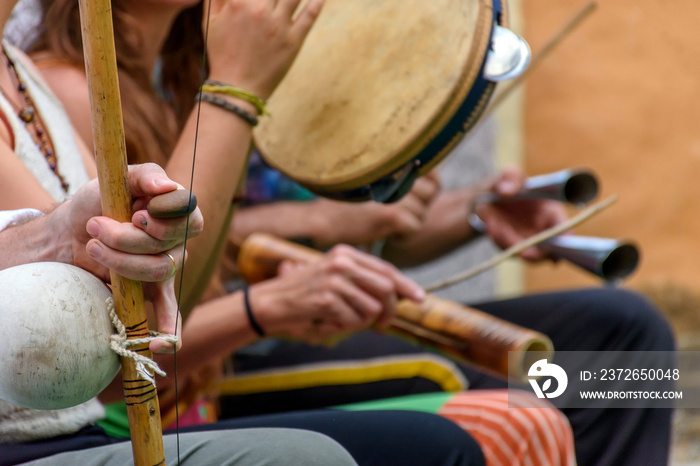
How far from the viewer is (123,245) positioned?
18.4 inches

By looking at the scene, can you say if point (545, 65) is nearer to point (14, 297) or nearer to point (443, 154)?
point (443, 154)

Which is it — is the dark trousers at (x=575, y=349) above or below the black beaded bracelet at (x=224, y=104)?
below

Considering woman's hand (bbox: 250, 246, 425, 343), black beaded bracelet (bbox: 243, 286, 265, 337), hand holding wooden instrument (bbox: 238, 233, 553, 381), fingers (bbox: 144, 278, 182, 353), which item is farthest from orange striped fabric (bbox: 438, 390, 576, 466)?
fingers (bbox: 144, 278, 182, 353)

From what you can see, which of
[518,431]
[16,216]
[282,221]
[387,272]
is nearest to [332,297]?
[387,272]

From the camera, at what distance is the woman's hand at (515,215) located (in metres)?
1.34

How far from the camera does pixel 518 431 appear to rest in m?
0.83

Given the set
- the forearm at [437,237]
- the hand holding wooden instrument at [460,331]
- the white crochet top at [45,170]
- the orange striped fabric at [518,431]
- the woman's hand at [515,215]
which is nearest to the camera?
the white crochet top at [45,170]

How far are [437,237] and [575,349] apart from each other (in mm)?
370

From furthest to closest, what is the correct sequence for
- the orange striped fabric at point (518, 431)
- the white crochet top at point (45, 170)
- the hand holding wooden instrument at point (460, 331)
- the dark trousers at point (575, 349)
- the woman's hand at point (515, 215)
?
the woman's hand at point (515, 215), the dark trousers at point (575, 349), the hand holding wooden instrument at point (460, 331), the orange striped fabric at point (518, 431), the white crochet top at point (45, 170)

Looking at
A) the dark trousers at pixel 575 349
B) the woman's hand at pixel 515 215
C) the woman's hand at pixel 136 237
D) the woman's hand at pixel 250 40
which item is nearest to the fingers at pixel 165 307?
the woman's hand at pixel 136 237

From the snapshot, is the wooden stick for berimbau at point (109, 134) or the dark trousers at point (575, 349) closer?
the wooden stick for berimbau at point (109, 134)

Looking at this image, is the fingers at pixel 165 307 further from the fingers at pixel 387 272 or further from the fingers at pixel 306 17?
the fingers at pixel 387 272

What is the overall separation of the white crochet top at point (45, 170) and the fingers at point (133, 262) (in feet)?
0.48

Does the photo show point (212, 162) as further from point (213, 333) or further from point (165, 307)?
point (213, 333)
